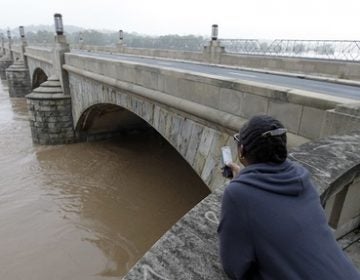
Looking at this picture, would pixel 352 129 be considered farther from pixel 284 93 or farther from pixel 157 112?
pixel 157 112

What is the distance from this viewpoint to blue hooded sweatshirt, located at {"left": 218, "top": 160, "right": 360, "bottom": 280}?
1.22 m

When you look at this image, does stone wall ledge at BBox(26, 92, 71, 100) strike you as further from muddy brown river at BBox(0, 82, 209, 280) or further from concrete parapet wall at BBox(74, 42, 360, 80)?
concrete parapet wall at BBox(74, 42, 360, 80)

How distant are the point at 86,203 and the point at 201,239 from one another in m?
7.66

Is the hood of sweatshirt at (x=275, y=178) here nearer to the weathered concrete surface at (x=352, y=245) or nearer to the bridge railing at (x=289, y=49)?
the weathered concrete surface at (x=352, y=245)

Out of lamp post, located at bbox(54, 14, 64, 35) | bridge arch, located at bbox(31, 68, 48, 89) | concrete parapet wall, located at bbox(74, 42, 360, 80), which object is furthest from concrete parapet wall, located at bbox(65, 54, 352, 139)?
bridge arch, located at bbox(31, 68, 48, 89)

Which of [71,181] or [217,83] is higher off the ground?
[217,83]

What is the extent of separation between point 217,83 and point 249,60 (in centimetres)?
906

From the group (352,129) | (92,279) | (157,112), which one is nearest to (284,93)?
(352,129)

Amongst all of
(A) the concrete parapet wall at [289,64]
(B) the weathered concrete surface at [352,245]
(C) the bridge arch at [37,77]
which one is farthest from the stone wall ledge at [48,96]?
(C) the bridge arch at [37,77]

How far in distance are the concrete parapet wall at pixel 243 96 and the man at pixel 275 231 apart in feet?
7.12

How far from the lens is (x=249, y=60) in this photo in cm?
1315

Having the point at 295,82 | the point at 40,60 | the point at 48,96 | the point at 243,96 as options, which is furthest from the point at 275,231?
the point at 40,60

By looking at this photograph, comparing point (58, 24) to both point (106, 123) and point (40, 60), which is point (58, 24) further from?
point (40, 60)

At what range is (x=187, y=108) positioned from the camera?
5.36m
